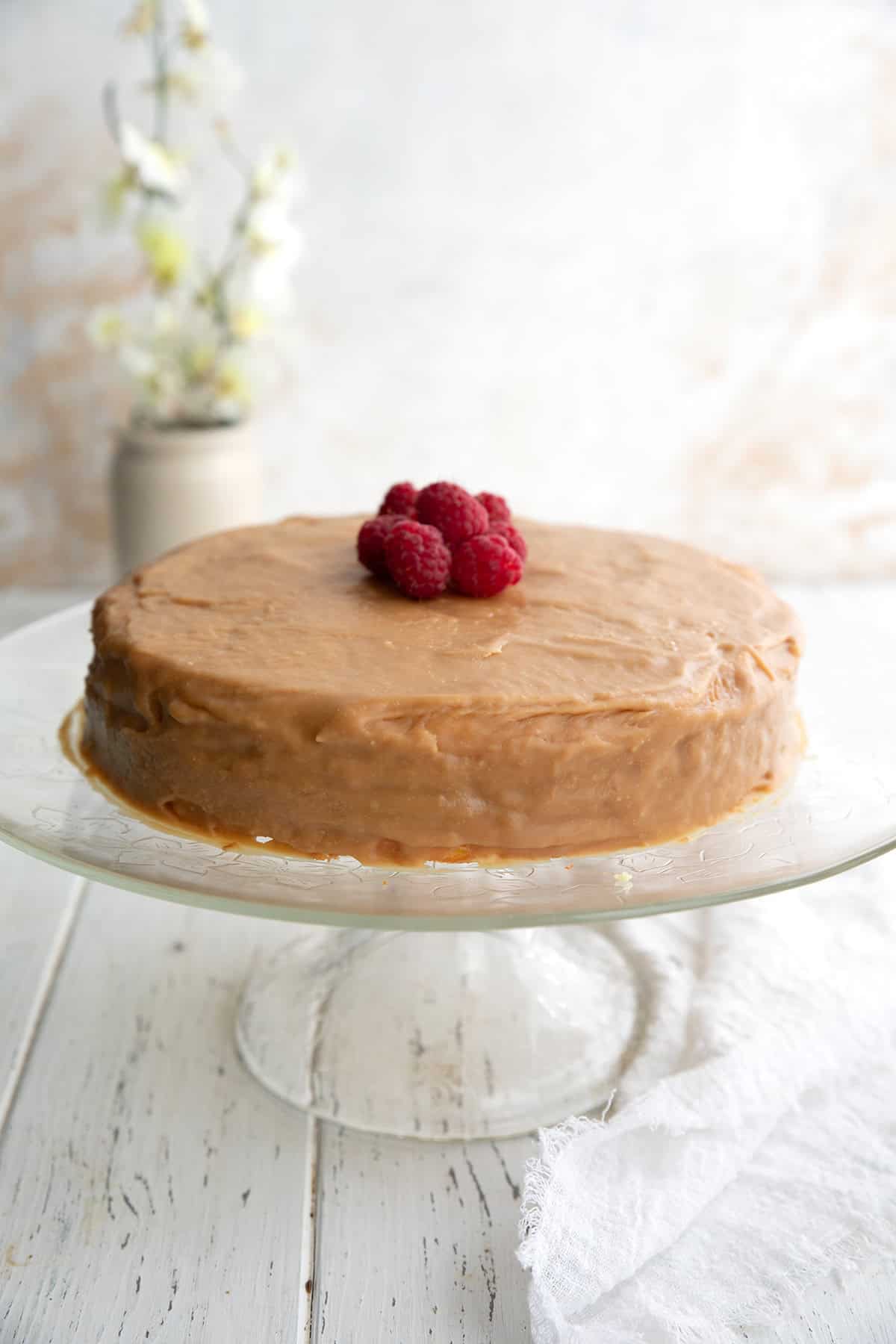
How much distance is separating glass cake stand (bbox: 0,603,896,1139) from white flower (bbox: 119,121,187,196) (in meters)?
1.16

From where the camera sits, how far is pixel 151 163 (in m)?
2.74

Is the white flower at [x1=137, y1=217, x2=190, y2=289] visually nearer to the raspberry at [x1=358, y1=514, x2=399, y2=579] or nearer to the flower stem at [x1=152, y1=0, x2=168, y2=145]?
the flower stem at [x1=152, y1=0, x2=168, y2=145]

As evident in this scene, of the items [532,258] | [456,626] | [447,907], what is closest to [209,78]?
[532,258]

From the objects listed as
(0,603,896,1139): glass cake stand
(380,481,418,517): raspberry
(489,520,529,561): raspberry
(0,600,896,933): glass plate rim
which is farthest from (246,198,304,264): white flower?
(0,600,896,933): glass plate rim

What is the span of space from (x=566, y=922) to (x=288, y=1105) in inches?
22.4

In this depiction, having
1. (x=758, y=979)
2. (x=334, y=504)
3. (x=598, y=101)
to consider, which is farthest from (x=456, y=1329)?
(x=598, y=101)

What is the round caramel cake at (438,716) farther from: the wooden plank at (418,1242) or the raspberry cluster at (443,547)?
the wooden plank at (418,1242)

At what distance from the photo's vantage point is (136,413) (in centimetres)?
307

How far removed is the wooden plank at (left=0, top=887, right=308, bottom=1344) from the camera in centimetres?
130

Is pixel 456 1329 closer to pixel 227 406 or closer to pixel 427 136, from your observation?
pixel 227 406

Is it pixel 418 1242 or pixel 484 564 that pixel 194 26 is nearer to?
pixel 484 564

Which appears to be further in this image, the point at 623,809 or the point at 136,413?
the point at 136,413

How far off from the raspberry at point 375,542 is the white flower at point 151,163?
1.41 metres

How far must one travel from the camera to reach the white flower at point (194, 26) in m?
2.70
